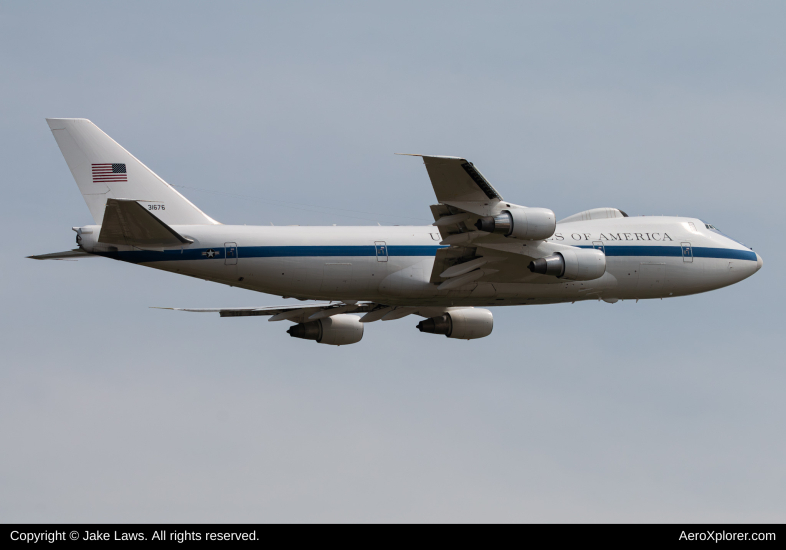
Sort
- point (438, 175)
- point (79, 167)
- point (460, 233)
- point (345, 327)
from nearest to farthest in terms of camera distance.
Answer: point (438, 175)
point (460, 233)
point (79, 167)
point (345, 327)

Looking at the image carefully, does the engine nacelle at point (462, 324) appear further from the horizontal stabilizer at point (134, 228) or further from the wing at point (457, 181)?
the horizontal stabilizer at point (134, 228)

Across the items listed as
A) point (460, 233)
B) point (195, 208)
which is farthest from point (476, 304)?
point (195, 208)

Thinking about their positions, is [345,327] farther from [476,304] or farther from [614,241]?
[614,241]

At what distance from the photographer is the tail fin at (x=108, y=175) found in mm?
36281

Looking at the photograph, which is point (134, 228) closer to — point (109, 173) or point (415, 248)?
point (109, 173)

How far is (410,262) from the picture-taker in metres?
37.1

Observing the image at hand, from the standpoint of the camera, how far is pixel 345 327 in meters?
44.8

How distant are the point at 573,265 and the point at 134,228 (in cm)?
1584

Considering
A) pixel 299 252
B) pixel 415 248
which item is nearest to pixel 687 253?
pixel 415 248

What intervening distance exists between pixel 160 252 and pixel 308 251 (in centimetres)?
540

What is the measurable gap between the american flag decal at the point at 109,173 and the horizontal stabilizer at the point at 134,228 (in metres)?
4.14

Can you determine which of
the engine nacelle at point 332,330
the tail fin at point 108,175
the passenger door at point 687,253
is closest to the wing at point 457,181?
the tail fin at point 108,175

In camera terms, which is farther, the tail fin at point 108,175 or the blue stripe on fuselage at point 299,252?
the tail fin at point 108,175

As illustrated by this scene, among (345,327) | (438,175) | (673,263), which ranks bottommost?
(345,327)
